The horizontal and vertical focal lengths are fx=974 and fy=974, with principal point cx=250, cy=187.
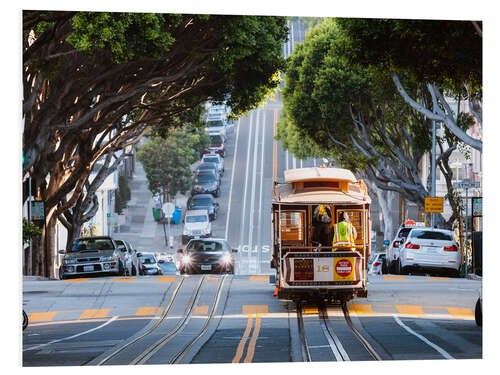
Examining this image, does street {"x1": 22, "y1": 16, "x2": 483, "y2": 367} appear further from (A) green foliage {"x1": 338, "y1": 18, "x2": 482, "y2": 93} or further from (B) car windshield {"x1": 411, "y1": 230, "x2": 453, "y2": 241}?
(A) green foliage {"x1": 338, "y1": 18, "x2": 482, "y2": 93}

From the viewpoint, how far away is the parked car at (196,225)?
59000 mm

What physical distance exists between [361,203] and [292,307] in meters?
2.85

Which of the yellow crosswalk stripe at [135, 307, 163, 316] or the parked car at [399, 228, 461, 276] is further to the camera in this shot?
the parked car at [399, 228, 461, 276]

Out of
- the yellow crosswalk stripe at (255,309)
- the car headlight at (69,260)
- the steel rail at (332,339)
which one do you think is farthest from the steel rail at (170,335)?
the car headlight at (69,260)

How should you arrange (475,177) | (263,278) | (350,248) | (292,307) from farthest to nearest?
(475,177) → (263,278) → (292,307) → (350,248)

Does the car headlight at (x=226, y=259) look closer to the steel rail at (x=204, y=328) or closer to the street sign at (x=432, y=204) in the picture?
the steel rail at (x=204, y=328)

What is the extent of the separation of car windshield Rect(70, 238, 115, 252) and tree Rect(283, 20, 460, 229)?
11.1 metres

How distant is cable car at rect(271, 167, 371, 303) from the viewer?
63.4ft

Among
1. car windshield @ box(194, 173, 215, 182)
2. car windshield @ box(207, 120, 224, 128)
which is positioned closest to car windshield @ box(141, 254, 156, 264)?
car windshield @ box(207, 120, 224, 128)

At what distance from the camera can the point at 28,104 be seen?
20.5 meters

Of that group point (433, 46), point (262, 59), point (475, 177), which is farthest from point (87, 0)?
point (475, 177)

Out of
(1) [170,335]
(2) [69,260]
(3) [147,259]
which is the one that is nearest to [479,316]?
(1) [170,335]

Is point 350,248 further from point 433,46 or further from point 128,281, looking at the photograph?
point 128,281

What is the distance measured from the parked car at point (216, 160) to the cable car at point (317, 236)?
155ft
